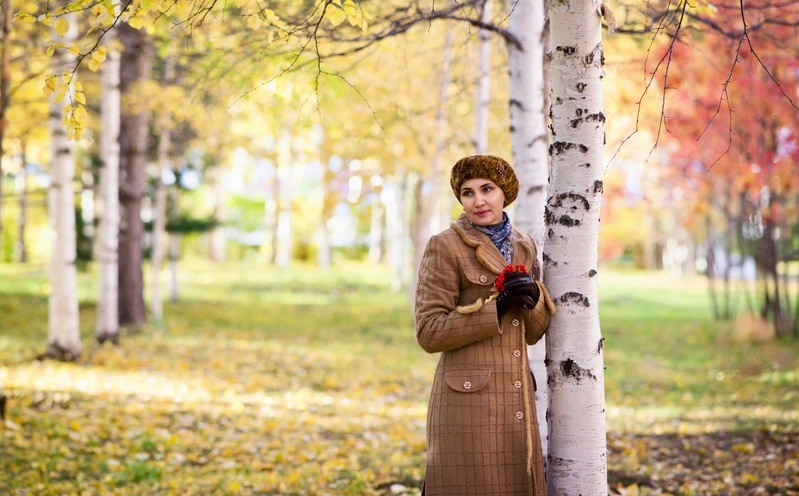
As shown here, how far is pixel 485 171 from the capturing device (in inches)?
117

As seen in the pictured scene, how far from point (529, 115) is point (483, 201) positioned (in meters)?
2.15

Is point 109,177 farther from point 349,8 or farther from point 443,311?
point 443,311

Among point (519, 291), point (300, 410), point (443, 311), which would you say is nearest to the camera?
point (519, 291)

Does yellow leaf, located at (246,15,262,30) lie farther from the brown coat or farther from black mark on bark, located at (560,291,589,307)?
black mark on bark, located at (560,291,589,307)

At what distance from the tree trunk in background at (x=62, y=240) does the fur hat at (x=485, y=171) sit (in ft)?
22.4

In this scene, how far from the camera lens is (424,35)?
11586mm

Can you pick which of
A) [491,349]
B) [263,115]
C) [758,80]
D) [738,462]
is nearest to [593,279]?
[491,349]

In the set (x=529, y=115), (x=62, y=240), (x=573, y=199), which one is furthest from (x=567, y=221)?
(x=62, y=240)

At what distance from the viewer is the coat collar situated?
290 cm

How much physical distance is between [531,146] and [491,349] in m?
2.37

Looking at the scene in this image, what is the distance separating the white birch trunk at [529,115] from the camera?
16.0ft

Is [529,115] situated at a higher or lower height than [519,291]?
higher

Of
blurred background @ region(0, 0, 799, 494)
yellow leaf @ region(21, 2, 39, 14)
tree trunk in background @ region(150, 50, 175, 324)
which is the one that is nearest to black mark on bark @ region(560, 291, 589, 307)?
blurred background @ region(0, 0, 799, 494)

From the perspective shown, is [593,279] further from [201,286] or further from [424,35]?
[201,286]
